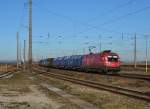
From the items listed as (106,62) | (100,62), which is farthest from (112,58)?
(100,62)

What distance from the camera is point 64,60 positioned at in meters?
93.3

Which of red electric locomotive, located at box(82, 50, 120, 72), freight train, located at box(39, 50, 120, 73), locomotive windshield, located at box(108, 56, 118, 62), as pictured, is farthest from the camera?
locomotive windshield, located at box(108, 56, 118, 62)

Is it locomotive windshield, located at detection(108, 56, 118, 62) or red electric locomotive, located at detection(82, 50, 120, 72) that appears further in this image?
locomotive windshield, located at detection(108, 56, 118, 62)

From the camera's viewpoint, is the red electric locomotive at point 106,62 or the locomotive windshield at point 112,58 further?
the locomotive windshield at point 112,58

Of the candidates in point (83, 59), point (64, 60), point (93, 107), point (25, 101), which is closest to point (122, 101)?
point (93, 107)

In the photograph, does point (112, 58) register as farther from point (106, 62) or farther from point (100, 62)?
point (100, 62)

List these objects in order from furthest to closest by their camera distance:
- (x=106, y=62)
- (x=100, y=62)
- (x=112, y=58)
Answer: (x=100, y=62), (x=112, y=58), (x=106, y=62)

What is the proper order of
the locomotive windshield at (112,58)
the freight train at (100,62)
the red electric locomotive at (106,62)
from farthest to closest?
the locomotive windshield at (112,58) → the freight train at (100,62) → the red electric locomotive at (106,62)

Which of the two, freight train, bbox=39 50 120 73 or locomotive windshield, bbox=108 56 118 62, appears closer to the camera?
freight train, bbox=39 50 120 73

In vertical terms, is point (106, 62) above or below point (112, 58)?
below

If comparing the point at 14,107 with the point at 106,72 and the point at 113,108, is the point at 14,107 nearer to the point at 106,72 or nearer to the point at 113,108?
the point at 113,108

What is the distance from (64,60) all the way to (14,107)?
7613cm

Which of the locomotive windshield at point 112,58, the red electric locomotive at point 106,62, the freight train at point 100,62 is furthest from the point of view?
the locomotive windshield at point 112,58

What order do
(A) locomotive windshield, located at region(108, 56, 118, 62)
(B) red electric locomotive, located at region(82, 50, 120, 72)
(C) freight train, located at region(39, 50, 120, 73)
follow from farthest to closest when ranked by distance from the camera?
(A) locomotive windshield, located at region(108, 56, 118, 62) < (C) freight train, located at region(39, 50, 120, 73) < (B) red electric locomotive, located at region(82, 50, 120, 72)
